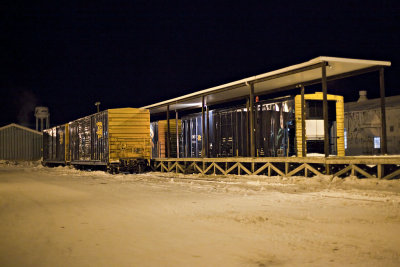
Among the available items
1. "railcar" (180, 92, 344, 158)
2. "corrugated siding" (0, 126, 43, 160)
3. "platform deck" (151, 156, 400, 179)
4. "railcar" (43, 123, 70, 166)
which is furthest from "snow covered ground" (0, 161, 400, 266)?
"corrugated siding" (0, 126, 43, 160)

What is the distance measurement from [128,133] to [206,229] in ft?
56.1

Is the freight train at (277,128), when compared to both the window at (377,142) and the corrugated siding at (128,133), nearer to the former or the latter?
the corrugated siding at (128,133)

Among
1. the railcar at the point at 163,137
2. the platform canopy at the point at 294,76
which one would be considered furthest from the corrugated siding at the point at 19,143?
the platform canopy at the point at 294,76

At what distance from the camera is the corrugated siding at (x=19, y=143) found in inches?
2037

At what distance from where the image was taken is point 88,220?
25.6 feet

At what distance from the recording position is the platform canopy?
14.4 m

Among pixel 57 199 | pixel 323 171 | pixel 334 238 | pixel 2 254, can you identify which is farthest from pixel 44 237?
pixel 323 171

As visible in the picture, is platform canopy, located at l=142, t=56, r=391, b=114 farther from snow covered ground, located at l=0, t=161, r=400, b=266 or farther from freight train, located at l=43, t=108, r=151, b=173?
snow covered ground, located at l=0, t=161, r=400, b=266

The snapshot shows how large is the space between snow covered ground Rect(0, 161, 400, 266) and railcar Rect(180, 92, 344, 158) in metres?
5.93

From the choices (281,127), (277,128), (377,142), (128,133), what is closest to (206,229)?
(281,127)

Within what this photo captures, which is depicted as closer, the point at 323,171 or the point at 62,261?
the point at 62,261

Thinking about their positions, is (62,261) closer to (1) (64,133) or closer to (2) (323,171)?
(2) (323,171)

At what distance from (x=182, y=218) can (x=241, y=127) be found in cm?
1248

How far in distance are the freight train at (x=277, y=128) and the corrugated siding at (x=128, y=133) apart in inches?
158
